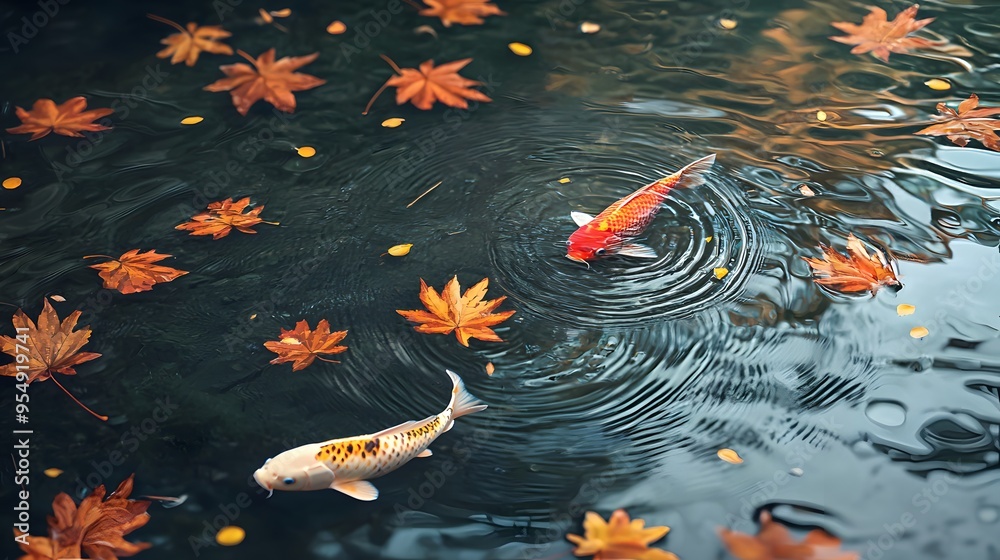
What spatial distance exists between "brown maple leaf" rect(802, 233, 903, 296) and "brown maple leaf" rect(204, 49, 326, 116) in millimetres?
2197

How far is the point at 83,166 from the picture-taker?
10.2ft

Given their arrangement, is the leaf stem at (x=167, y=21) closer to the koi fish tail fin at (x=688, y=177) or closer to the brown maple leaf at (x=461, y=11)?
the brown maple leaf at (x=461, y=11)

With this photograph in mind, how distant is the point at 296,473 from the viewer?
201 centimetres

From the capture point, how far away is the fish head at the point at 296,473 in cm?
201

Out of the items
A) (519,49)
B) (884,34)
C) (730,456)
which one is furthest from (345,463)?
(884,34)

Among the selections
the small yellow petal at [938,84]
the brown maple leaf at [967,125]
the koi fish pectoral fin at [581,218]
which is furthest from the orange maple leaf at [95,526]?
the small yellow petal at [938,84]

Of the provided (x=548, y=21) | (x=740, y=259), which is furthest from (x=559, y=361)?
(x=548, y=21)

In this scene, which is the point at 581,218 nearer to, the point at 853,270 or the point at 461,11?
the point at 853,270

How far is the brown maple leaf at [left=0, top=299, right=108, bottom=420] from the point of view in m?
2.41

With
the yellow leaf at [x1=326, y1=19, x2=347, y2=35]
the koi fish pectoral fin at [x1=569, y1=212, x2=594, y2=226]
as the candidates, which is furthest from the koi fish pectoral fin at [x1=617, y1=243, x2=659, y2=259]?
the yellow leaf at [x1=326, y1=19, x2=347, y2=35]

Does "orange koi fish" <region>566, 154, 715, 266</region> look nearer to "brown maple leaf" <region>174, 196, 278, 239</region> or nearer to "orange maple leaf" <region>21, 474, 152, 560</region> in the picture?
"brown maple leaf" <region>174, 196, 278, 239</region>

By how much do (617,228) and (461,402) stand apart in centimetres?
82

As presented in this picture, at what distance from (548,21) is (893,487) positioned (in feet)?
8.55

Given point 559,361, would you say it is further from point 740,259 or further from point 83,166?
point 83,166
